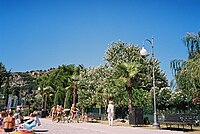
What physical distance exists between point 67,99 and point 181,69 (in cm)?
3588

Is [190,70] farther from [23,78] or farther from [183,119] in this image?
[23,78]

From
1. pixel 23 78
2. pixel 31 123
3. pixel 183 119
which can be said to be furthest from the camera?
pixel 23 78

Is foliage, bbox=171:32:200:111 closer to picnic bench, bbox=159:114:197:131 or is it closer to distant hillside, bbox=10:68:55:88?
picnic bench, bbox=159:114:197:131

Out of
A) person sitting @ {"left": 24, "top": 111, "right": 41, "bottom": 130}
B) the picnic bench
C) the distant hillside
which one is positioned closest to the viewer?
person sitting @ {"left": 24, "top": 111, "right": 41, "bottom": 130}

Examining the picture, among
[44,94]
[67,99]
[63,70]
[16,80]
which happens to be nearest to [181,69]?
[67,99]

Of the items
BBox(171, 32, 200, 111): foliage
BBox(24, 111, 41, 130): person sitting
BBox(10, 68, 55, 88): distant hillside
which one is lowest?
BBox(24, 111, 41, 130): person sitting

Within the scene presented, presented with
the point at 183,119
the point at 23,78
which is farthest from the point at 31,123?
the point at 23,78

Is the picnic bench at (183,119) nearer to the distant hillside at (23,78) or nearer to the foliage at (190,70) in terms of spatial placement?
the foliage at (190,70)

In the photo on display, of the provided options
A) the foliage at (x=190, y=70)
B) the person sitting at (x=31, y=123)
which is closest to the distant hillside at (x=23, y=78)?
the foliage at (x=190, y=70)

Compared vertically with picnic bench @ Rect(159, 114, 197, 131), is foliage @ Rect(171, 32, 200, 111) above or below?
above

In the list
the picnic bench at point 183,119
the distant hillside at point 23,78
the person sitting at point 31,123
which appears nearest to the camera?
the person sitting at point 31,123

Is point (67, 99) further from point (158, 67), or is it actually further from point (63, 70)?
point (158, 67)

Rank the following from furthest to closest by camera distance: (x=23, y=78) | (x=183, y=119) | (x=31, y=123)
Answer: (x=23, y=78) < (x=183, y=119) < (x=31, y=123)

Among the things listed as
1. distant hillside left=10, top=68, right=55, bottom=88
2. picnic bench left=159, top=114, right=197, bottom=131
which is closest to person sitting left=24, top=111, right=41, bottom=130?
picnic bench left=159, top=114, right=197, bottom=131
